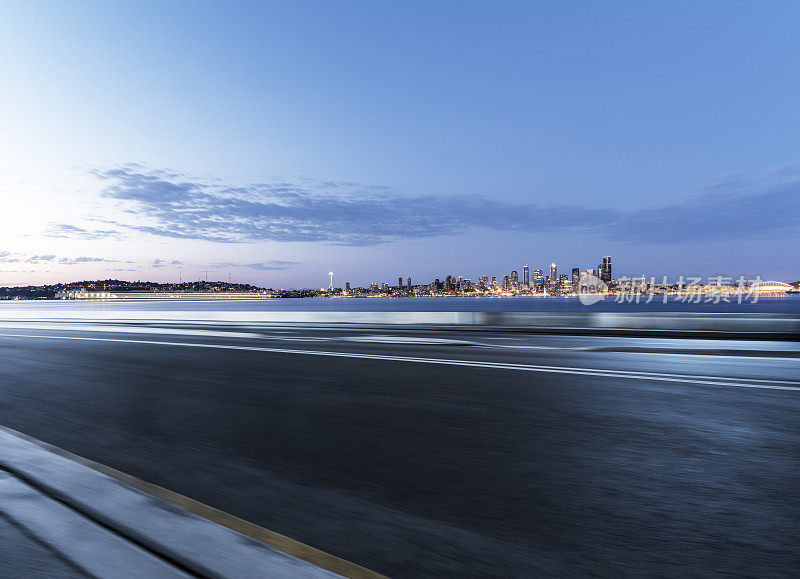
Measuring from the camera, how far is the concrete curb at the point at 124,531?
226cm

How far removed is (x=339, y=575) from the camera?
2229 mm

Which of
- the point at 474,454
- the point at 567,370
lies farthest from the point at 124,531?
→ the point at 567,370

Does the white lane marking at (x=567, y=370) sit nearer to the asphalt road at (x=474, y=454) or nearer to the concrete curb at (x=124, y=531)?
the asphalt road at (x=474, y=454)

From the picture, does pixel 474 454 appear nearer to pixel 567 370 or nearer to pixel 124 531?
pixel 124 531

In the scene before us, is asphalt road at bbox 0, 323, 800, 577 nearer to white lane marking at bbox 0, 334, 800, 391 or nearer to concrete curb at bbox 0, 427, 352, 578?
white lane marking at bbox 0, 334, 800, 391

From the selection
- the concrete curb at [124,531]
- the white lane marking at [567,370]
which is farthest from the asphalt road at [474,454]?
the concrete curb at [124,531]

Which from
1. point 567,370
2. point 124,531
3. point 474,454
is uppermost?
point 124,531

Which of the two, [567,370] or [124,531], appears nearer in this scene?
[124,531]

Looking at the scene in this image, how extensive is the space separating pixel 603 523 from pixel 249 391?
531 centimetres

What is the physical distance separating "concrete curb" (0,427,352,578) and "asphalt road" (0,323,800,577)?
34 cm

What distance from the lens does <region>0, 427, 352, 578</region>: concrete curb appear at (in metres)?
2.26

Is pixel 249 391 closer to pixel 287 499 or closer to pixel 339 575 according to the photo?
pixel 287 499

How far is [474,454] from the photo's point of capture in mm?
4117

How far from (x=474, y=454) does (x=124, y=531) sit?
8.01 ft
